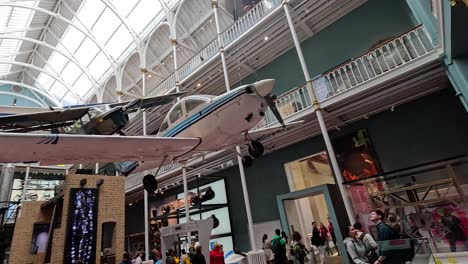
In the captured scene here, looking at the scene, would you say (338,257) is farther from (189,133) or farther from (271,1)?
(271,1)

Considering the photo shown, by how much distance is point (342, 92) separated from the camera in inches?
312

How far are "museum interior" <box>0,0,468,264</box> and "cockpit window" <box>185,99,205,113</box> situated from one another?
3cm

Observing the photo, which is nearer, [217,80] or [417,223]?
[417,223]

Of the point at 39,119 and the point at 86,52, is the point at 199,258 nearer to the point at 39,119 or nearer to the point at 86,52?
the point at 39,119

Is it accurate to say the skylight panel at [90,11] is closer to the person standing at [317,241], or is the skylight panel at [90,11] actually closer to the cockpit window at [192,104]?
the cockpit window at [192,104]

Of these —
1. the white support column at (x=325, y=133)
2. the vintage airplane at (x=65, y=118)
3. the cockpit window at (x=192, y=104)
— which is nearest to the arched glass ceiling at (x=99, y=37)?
the vintage airplane at (x=65, y=118)

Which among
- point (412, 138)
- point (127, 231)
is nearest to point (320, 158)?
point (412, 138)

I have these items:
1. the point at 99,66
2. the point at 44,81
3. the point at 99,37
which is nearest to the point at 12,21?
the point at 99,66

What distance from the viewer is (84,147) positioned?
532 cm

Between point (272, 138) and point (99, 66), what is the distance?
58.0ft

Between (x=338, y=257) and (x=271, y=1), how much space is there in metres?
9.88

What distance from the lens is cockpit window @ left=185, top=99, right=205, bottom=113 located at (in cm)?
642

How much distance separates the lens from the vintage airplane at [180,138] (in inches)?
195

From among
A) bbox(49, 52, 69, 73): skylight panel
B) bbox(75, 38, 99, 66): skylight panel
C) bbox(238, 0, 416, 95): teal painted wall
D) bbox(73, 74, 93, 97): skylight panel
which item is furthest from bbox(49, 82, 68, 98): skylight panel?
bbox(238, 0, 416, 95): teal painted wall
